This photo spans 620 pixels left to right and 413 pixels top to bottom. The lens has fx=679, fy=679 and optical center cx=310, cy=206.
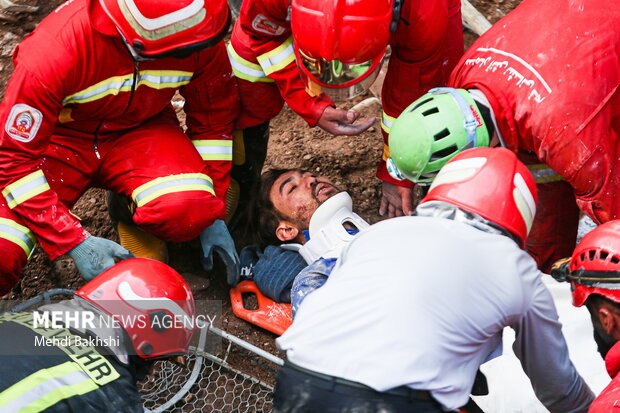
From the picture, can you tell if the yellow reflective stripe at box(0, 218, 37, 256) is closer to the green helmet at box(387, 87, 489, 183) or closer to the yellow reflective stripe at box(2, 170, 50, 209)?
the yellow reflective stripe at box(2, 170, 50, 209)

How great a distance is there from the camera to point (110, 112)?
3.52m

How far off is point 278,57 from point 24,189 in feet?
4.77

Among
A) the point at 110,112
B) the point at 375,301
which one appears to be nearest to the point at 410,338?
the point at 375,301

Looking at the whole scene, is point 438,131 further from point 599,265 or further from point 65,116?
point 65,116

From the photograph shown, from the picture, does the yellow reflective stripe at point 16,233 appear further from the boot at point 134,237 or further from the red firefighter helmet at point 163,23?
the red firefighter helmet at point 163,23

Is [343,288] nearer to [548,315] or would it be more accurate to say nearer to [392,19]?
[548,315]

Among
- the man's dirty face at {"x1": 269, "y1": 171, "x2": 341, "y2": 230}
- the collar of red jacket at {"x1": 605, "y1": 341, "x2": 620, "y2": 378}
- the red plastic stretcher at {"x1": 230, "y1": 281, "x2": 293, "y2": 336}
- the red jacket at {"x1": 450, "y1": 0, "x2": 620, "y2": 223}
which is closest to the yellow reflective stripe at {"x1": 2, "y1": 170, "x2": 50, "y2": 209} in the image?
the red plastic stretcher at {"x1": 230, "y1": 281, "x2": 293, "y2": 336}

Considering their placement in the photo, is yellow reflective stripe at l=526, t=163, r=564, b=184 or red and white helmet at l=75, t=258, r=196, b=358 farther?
yellow reflective stripe at l=526, t=163, r=564, b=184

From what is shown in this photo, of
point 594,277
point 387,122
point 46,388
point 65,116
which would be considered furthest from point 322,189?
point 46,388

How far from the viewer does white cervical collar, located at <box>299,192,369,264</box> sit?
11.7ft

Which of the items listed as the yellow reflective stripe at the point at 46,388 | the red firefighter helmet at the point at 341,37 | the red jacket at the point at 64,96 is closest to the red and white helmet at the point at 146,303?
the yellow reflective stripe at the point at 46,388

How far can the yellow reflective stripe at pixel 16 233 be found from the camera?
3255 mm

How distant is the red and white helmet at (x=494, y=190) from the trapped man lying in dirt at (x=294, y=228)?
1244 mm

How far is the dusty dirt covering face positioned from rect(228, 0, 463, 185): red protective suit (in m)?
0.70
